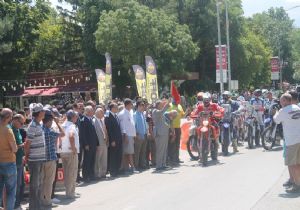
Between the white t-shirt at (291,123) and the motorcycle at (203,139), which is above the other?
the white t-shirt at (291,123)

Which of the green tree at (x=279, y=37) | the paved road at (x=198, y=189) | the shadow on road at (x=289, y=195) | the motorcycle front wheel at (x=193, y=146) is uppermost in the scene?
the green tree at (x=279, y=37)

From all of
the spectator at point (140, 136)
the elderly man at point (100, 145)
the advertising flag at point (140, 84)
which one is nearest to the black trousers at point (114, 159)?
the elderly man at point (100, 145)

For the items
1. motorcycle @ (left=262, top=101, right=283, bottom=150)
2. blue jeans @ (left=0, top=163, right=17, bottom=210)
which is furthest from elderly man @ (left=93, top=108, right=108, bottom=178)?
motorcycle @ (left=262, top=101, right=283, bottom=150)

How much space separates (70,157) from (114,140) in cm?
269

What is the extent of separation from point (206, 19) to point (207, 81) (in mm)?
6342

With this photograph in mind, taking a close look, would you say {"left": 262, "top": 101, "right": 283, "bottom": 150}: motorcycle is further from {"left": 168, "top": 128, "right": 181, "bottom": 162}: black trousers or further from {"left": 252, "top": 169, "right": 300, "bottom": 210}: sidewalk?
{"left": 252, "top": 169, "right": 300, "bottom": 210}: sidewalk

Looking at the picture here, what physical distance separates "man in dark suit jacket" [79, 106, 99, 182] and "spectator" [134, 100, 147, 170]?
1878 mm

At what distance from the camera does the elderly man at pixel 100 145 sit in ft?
44.1

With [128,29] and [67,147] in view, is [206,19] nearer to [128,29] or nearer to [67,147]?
[128,29]

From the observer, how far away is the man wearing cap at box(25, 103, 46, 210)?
9.75 m

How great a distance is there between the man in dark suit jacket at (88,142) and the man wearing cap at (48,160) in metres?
2.48

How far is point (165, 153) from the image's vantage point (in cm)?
1488

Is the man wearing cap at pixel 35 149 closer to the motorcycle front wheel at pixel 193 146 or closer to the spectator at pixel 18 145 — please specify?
the spectator at pixel 18 145

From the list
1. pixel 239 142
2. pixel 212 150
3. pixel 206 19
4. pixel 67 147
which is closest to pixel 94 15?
pixel 206 19
